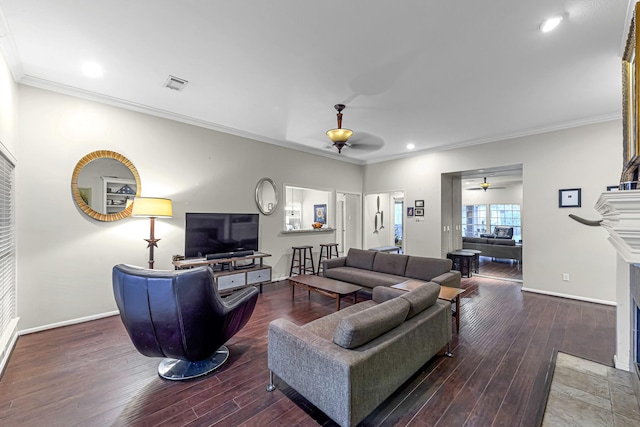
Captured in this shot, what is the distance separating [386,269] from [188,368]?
11.0 feet

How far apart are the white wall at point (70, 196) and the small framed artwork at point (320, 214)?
10.0ft

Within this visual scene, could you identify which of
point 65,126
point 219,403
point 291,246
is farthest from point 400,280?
point 65,126

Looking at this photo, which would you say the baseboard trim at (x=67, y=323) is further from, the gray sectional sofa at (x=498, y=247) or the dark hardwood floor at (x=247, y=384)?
the gray sectional sofa at (x=498, y=247)

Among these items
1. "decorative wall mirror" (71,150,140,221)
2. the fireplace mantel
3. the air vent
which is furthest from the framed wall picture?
"decorative wall mirror" (71,150,140,221)

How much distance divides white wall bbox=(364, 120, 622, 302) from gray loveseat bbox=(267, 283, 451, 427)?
3896mm

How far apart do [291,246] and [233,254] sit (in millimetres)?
1638

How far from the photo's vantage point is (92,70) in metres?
3.01

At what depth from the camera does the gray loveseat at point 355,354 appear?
163cm

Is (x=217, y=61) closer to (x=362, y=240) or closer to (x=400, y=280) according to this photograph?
(x=400, y=280)

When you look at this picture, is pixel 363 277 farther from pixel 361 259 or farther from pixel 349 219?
pixel 349 219

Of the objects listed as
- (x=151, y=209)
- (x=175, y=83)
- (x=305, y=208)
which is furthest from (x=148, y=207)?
(x=305, y=208)

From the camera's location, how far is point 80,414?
6.28ft

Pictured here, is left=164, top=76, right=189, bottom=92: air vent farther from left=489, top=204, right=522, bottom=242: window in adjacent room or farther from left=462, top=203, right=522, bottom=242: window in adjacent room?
left=489, top=204, right=522, bottom=242: window in adjacent room

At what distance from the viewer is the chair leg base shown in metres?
2.34
